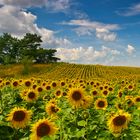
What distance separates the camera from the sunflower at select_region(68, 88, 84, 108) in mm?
9040

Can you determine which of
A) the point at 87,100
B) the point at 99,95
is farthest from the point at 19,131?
the point at 99,95

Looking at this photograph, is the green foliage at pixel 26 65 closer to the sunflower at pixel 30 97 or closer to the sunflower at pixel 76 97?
the sunflower at pixel 30 97

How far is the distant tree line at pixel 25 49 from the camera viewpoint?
442 ft

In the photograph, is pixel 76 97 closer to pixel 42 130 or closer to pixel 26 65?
pixel 42 130

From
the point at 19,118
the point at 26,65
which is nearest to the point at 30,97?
the point at 19,118

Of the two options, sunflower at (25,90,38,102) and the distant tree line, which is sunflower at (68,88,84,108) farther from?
the distant tree line

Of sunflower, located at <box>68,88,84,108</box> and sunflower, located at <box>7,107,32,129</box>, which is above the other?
sunflower, located at <box>68,88,84,108</box>

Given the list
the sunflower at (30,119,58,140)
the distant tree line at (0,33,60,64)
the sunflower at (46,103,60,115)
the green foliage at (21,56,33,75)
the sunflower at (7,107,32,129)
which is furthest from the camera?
the distant tree line at (0,33,60,64)

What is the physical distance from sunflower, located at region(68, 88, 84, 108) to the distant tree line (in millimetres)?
124873

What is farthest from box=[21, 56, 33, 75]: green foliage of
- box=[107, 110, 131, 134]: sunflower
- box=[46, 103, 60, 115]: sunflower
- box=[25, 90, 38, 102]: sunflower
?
box=[107, 110, 131, 134]: sunflower

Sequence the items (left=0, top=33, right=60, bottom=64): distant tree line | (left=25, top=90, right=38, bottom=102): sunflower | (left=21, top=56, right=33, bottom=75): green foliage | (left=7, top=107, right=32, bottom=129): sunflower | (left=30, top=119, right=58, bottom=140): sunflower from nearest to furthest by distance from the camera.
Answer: (left=30, top=119, right=58, bottom=140): sunflower < (left=7, top=107, right=32, bottom=129): sunflower < (left=25, top=90, right=38, bottom=102): sunflower < (left=21, top=56, right=33, bottom=75): green foliage < (left=0, top=33, right=60, bottom=64): distant tree line

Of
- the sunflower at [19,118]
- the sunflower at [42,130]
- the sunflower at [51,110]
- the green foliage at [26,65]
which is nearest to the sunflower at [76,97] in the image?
the sunflower at [51,110]

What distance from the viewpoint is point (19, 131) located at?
830 centimetres

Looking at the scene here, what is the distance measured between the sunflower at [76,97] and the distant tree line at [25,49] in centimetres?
12487
